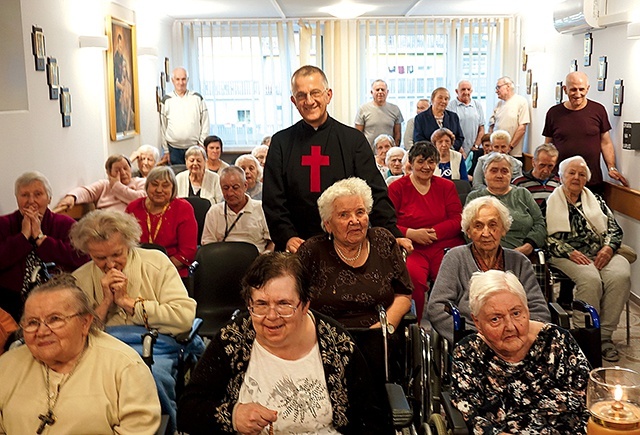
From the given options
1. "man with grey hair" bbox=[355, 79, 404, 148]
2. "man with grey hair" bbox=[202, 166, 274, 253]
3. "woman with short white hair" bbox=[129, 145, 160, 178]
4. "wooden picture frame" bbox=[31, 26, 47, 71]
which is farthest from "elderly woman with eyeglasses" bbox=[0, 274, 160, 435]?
"man with grey hair" bbox=[355, 79, 404, 148]

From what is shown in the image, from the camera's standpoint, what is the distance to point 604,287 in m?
4.62

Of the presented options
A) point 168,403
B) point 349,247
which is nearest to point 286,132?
point 349,247

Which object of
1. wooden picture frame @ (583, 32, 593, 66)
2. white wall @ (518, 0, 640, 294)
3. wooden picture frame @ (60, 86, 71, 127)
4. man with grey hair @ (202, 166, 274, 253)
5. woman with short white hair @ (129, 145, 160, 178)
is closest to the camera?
man with grey hair @ (202, 166, 274, 253)

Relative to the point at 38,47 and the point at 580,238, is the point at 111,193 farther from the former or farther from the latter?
the point at 580,238

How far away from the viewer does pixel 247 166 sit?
578 centimetres

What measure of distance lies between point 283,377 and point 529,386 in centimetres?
80

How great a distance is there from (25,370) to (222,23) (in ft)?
29.7

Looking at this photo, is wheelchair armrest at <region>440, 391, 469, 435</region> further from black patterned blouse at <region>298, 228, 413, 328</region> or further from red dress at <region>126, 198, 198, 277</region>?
red dress at <region>126, 198, 198, 277</region>

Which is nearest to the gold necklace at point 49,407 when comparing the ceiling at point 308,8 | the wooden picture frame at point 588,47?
the wooden picture frame at point 588,47

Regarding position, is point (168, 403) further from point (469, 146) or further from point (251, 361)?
point (469, 146)

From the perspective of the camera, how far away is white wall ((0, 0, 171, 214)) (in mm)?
4870

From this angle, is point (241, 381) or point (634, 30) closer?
point (241, 381)

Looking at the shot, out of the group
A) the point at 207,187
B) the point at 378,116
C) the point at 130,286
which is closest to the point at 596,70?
the point at 378,116

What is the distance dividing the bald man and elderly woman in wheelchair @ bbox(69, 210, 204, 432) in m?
4.32
